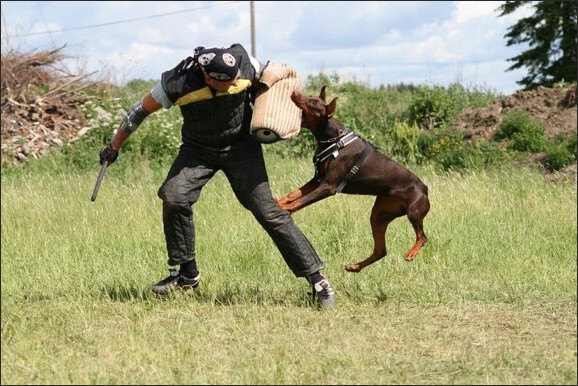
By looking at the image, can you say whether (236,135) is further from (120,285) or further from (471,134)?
(471,134)

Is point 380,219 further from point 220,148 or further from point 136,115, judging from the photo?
point 136,115

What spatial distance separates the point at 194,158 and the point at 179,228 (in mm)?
553

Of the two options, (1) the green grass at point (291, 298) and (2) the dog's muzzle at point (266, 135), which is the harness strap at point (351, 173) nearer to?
(2) the dog's muzzle at point (266, 135)

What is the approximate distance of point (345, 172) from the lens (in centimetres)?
612

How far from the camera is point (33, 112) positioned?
58.9ft

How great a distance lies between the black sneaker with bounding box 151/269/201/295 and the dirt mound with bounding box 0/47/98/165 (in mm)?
10197

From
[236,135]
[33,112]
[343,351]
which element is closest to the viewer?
[343,351]

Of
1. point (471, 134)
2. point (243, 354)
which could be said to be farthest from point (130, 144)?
point (243, 354)

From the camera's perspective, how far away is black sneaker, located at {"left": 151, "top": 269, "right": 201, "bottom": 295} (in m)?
6.82

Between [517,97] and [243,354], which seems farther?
[517,97]

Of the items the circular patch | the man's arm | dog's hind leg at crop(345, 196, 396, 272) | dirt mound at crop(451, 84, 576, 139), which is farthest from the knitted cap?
dirt mound at crop(451, 84, 576, 139)

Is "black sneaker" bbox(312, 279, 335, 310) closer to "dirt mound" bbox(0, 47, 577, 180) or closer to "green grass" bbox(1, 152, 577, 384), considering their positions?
"green grass" bbox(1, 152, 577, 384)

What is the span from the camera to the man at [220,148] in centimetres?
604

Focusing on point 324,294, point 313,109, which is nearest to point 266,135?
point 313,109
